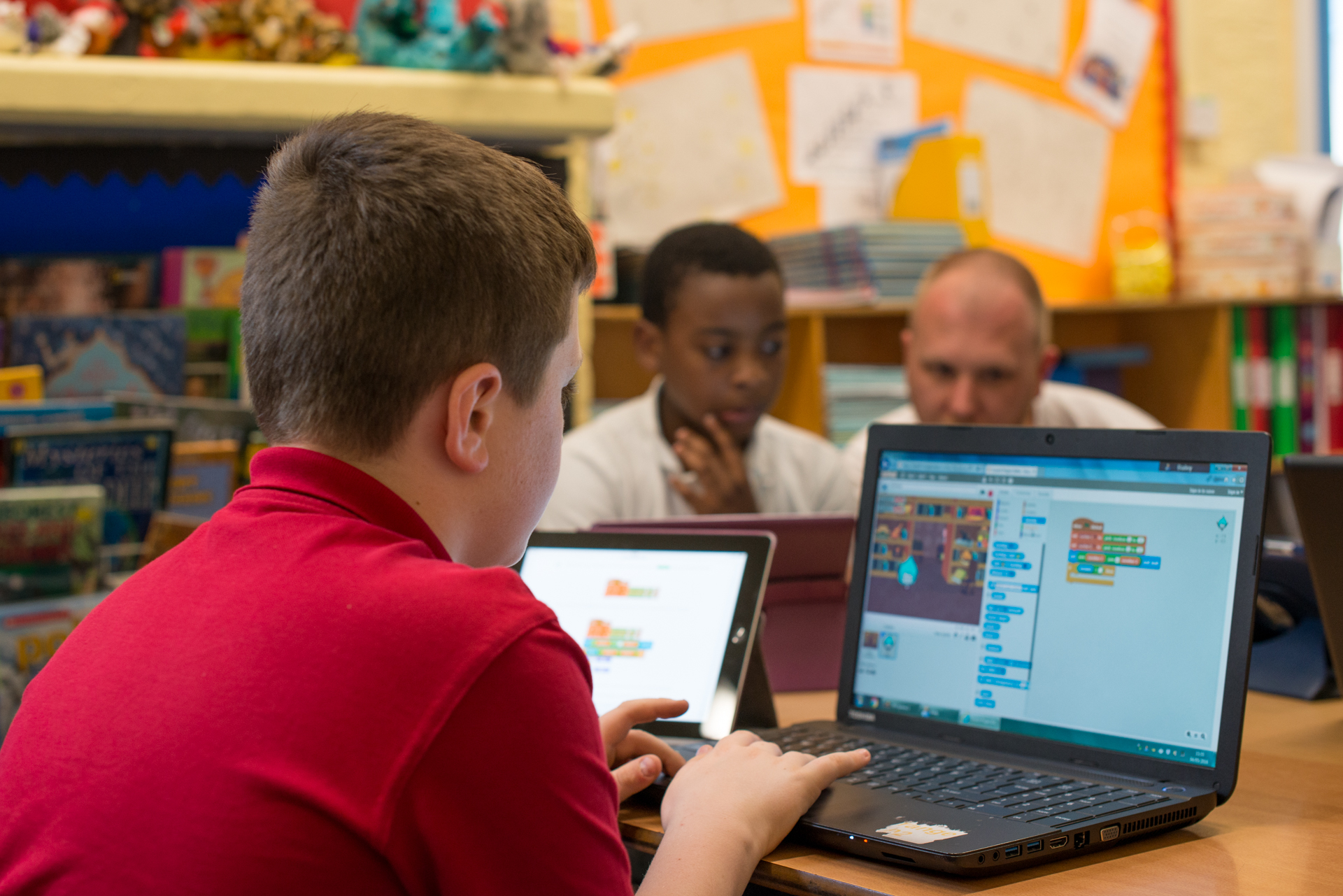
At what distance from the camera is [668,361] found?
207cm

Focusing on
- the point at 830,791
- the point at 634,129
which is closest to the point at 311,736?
the point at 830,791

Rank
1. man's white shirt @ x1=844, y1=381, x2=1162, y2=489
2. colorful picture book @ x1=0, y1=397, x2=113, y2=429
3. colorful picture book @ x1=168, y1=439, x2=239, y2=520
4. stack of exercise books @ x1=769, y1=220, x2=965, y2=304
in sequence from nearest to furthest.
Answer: colorful picture book @ x1=0, y1=397, x2=113, y2=429 < colorful picture book @ x1=168, y1=439, x2=239, y2=520 < man's white shirt @ x1=844, y1=381, x2=1162, y2=489 < stack of exercise books @ x1=769, y1=220, x2=965, y2=304

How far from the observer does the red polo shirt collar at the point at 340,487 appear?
0.69 metres

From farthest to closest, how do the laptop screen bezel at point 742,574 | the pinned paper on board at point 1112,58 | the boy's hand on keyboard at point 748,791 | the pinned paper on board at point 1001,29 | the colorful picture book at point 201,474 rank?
1. the pinned paper on board at point 1112,58
2. the pinned paper on board at point 1001,29
3. the colorful picture book at point 201,474
4. the laptop screen bezel at point 742,574
5. the boy's hand on keyboard at point 748,791

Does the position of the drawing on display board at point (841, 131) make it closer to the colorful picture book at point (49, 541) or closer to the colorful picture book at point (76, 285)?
the colorful picture book at point (76, 285)

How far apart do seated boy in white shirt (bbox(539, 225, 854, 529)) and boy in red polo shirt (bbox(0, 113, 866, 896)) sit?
1171 millimetres

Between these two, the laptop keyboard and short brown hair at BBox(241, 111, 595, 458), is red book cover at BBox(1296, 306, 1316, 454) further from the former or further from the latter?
short brown hair at BBox(241, 111, 595, 458)

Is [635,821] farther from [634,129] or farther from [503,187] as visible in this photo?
[634,129]

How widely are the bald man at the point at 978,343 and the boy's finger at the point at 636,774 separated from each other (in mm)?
1227

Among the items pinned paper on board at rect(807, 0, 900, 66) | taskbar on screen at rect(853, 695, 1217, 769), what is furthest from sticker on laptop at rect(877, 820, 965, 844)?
pinned paper on board at rect(807, 0, 900, 66)

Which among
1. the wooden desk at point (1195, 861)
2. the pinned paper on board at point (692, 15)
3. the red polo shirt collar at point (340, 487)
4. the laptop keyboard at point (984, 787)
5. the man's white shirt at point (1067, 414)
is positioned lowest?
the wooden desk at point (1195, 861)

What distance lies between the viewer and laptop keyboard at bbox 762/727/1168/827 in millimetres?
825

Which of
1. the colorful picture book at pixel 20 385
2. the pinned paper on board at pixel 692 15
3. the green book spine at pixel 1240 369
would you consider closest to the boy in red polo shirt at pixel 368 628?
the colorful picture book at pixel 20 385

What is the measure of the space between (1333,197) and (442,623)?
3371mm
